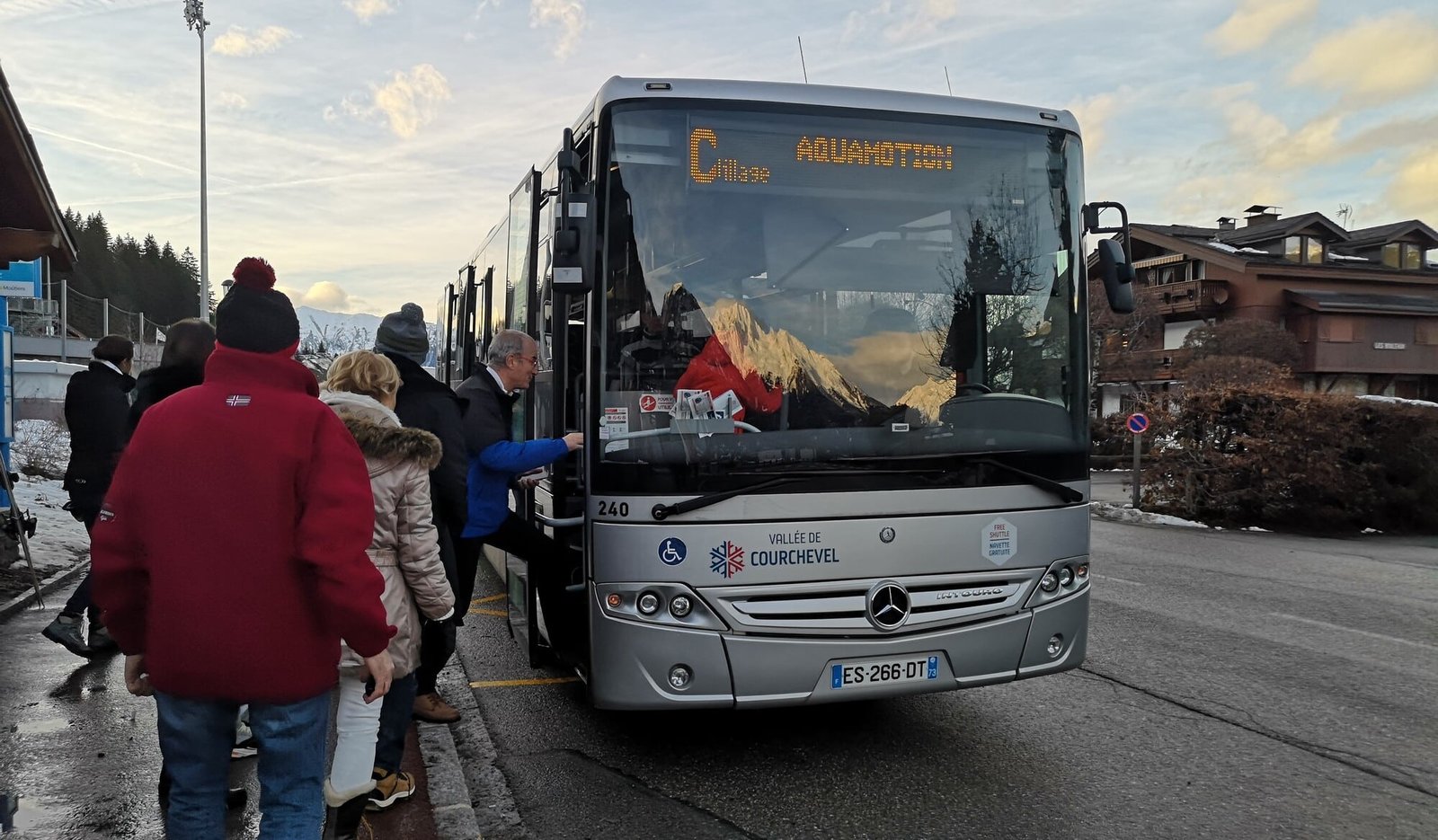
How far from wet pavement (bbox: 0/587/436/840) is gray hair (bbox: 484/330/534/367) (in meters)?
1.94

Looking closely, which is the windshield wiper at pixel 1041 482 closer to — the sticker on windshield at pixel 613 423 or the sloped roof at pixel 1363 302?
the sticker on windshield at pixel 613 423

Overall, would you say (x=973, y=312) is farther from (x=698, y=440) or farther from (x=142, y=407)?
(x=142, y=407)

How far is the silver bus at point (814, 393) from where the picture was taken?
4359 mm

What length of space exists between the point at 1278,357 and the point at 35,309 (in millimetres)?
46468

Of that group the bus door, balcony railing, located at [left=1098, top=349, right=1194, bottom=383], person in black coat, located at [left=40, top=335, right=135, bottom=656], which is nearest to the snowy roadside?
person in black coat, located at [left=40, top=335, right=135, bottom=656]

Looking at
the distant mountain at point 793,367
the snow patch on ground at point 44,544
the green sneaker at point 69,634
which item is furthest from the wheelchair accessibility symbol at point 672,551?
the snow patch on ground at point 44,544

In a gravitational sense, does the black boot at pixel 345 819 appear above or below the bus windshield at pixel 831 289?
below

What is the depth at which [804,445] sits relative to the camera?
445cm

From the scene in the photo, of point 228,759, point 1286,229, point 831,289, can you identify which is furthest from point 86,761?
point 1286,229

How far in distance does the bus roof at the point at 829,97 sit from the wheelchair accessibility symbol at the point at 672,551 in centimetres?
192

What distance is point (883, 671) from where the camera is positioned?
14.8ft

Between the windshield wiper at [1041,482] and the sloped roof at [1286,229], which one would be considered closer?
the windshield wiper at [1041,482]

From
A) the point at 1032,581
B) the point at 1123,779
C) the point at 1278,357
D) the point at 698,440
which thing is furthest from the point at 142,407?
the point at 1278,357

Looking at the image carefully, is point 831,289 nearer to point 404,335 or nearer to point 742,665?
point 742,665
